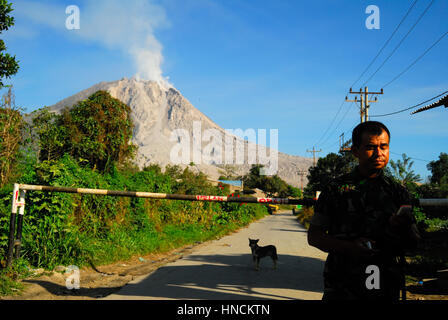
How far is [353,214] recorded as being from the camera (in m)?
1.98

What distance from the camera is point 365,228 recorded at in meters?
1.94

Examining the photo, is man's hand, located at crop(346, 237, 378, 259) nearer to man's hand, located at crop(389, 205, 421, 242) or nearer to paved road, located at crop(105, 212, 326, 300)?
man's hand, located at crop(389, 205, 421, 242)

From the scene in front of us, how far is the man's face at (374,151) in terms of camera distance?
2027 mm

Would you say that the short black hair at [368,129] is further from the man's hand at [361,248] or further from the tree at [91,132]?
the tree at [91,132]

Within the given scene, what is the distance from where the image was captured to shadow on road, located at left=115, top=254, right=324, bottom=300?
5.41m

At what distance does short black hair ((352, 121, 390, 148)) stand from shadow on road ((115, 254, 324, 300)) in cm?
391

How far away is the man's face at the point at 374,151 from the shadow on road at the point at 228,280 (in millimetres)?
3878

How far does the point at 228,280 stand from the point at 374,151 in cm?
532

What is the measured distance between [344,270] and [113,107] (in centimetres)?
1824

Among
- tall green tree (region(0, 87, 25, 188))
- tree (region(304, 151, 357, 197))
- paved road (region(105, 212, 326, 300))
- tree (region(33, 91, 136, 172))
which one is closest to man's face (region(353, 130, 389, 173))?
paved road (region(105, 212, 326, 300))

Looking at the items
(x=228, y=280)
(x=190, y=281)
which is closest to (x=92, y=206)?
(x=190, y=281)

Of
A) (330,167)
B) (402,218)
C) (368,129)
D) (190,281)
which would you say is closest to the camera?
(402,218)

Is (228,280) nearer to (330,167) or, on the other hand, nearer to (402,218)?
(402,218)

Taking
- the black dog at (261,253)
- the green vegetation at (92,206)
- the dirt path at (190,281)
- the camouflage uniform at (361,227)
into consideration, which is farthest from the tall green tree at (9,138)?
the camouflage uniform at (361,227)
